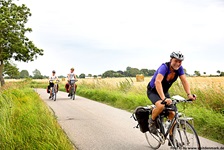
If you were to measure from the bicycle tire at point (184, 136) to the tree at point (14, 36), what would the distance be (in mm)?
34061

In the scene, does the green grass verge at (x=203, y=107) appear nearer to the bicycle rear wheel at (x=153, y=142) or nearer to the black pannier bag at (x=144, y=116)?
the black pannier bag at (x=144, y=116)

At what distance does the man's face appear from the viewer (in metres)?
5.60

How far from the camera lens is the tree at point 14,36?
38.1 metres

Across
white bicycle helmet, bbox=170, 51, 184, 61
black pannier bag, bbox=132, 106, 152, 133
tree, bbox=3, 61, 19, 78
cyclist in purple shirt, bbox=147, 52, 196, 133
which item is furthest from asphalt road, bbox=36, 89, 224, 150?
tree, bbox=3, 61, 19, 78

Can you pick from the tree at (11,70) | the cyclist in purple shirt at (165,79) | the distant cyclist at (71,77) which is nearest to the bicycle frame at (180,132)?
the cyclist in purple shirt at (165,79)

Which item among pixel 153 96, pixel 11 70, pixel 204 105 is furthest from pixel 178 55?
pixel 11 70

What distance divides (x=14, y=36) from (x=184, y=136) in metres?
36.0

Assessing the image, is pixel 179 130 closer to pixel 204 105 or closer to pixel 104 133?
pixel 104 133

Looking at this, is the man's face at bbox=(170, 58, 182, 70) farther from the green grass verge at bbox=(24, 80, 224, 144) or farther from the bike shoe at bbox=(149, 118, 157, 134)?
the bike shoe at bbox=(149, 118, 157, 134)

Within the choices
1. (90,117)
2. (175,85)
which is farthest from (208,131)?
(175,85)

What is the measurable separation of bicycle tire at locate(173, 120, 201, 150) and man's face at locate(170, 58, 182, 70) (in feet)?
3.15

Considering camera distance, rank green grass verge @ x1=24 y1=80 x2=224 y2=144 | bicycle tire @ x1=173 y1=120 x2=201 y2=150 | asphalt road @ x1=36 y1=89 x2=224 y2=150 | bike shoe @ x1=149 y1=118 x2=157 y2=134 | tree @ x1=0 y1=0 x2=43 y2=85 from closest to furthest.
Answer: bicycle tire @ x1=173 y1=120 x2=201 y2=150, bike shoe @ x1=149 y1=118 x2=157 y2=134, asphalt road @ x1=36 y1=89 x2=224 y2=150, green grass verge @ x1=24 y1=80 x2=224 y2=144, tree @ x1=0 y1=0 x2=43 y2=85

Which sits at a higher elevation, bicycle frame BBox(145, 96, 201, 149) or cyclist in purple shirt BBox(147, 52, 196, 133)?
cyclist in purple shirt BBox(147, 52, 196, 133)

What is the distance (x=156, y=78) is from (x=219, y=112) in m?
4.37
